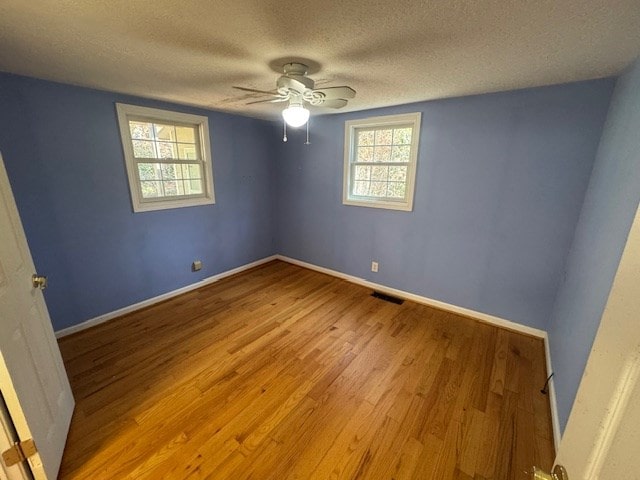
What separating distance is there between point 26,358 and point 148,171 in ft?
7.28

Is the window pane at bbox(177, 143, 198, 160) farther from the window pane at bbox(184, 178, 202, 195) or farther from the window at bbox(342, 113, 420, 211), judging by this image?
the window at bbox(342, 113, 420, 211)

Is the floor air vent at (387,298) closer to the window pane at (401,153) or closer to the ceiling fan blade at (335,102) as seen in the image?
the window pane at (401,153)

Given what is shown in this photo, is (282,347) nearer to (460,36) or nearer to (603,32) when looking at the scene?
(460,36)

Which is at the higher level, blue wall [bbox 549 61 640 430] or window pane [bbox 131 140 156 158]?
window pane [bbox 131 140 156 158]

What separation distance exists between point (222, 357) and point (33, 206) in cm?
202

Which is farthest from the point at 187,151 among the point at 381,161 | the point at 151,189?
the point at 381,161

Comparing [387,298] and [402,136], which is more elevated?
[402,136]

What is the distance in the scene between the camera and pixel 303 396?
1.88 m

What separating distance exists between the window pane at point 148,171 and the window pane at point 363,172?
2.44 m

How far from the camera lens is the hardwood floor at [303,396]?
1464 mm

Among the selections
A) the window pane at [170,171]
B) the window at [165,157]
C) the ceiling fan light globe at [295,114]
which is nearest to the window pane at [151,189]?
the window at [165,157]

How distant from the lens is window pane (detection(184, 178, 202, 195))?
11.1 ft

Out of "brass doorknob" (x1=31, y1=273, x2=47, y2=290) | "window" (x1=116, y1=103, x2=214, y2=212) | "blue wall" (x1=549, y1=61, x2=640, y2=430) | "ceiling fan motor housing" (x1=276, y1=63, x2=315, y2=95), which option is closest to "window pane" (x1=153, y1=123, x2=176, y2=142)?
"window" (x1=116, y1=103, x2=214, y2=212)

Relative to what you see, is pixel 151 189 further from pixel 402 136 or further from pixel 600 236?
pixel 600 236
